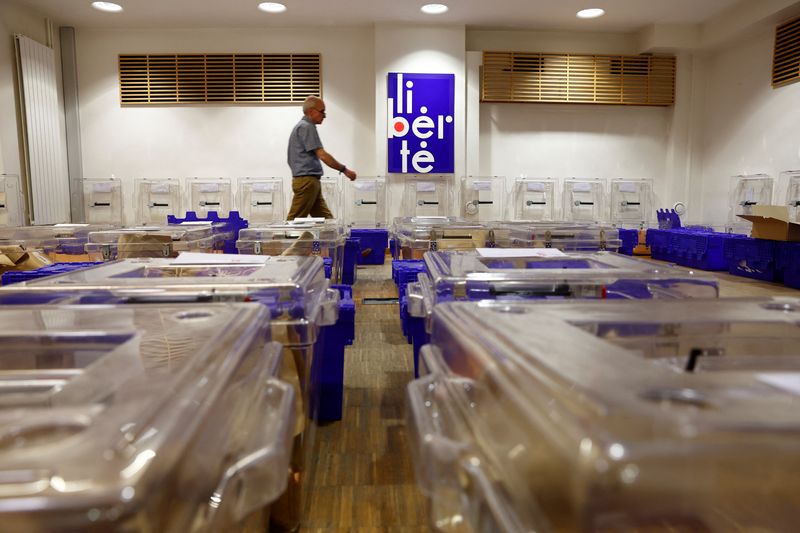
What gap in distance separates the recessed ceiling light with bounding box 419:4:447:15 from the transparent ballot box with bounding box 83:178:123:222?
4.06 m

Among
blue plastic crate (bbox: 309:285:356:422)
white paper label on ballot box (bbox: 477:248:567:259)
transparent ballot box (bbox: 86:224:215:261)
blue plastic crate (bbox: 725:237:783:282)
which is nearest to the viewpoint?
white paper label on ballot box (bbox: 477:248:567:259)

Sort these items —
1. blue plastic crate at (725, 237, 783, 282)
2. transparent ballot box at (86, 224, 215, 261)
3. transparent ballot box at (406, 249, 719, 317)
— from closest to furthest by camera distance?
transparent ballot box at (406, 249, 719, 317), transparent ballot box at (86, 224, 215, 261), blue plastic crate at (725, 237, 783, 282)

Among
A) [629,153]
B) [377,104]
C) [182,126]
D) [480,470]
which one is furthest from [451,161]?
[480,470]

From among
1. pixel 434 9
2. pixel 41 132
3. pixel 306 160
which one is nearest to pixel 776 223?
pixel 306 160

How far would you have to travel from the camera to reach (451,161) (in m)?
6.51

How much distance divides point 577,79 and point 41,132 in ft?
20.3

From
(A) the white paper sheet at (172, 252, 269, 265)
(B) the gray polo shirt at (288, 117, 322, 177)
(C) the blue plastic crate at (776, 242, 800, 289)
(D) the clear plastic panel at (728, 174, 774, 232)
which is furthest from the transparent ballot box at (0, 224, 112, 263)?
(D) the clear plastic panel at (728, 174, 774, 232)

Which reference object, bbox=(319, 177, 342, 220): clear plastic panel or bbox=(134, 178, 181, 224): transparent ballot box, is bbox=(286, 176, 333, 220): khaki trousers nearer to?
→ bbox=(319, 177, 342, 220): clear plastic panel

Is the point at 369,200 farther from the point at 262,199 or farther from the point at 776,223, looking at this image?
the point at 776,223

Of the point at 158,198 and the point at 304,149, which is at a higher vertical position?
the point at 304,149

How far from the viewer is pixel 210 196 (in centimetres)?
655

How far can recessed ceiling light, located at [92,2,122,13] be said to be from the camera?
5671mm

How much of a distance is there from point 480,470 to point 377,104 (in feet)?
20.8

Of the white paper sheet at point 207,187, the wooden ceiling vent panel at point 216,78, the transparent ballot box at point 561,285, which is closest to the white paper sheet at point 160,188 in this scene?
the white paper sheet at point 207,187
